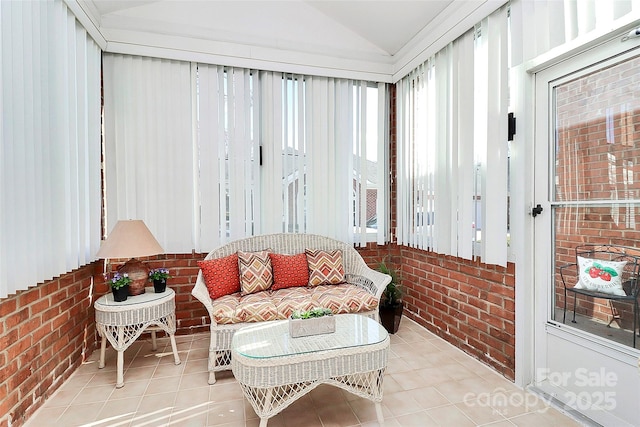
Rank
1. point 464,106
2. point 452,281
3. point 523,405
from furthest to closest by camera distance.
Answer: point 452,281, point 464,106, point 523,405

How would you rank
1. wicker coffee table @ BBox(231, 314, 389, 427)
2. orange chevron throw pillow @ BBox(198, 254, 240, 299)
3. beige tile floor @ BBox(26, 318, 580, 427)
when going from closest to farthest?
wicker coffee table @ BBox(231, 314, 389, 427), beige tile floor @ BBox(26, 318, 580, 427), orange chevron throw pillow @ BBox(198, 254, 240, 299)

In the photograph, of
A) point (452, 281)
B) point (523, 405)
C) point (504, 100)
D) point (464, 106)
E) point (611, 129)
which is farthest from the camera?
point (452, 281)

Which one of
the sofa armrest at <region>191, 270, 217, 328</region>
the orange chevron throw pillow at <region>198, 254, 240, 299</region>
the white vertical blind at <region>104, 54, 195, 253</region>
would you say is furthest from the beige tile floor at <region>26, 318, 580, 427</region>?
the white vertical blind at <region>104, 54, 195, 253</region>

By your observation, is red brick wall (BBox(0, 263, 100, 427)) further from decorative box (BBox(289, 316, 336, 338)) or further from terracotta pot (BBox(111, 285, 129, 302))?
decorative box (BBox(289, 316, 336, 338))

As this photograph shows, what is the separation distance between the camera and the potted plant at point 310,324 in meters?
2.08

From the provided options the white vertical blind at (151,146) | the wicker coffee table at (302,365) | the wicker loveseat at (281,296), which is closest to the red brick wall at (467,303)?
the wicker loveseat at (281,296)

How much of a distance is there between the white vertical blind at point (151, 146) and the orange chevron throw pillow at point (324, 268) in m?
1.22

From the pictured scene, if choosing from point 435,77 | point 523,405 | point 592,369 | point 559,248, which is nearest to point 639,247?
point 559,248

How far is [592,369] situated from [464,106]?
2030 millimetres

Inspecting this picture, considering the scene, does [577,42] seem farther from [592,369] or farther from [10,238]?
[10,238]

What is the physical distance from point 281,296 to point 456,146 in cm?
201

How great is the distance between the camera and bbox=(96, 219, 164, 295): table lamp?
2.52 m

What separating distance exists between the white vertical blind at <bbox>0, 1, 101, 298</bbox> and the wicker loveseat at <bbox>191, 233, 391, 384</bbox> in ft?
3.20

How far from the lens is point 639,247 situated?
1759mm
